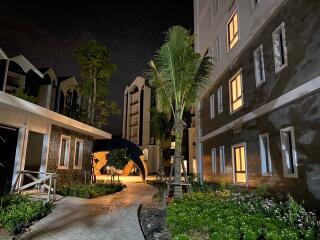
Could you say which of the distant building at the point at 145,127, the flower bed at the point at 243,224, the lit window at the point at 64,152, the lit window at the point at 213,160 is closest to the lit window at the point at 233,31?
the lit window at the point at 213,160

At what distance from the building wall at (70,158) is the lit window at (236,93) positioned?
8.04m

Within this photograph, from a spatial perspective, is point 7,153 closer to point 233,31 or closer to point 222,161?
point 222,161

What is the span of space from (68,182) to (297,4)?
1215 centimetres

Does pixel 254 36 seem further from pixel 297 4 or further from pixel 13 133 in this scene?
pixel 13 133

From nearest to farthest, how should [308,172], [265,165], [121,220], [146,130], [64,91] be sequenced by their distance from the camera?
[308,172] → [121,220] → [265,165] → [64,91] → [146,130]

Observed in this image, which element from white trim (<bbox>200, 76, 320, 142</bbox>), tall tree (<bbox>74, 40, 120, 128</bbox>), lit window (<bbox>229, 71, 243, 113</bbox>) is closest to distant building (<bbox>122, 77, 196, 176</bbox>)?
tall tree (<bbox>74, 40, 120, 128</bbox>)

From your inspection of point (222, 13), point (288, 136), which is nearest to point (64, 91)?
point (222, 13)

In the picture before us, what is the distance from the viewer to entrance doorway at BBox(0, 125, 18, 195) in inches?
394

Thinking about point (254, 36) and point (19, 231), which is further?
point (254, 36)

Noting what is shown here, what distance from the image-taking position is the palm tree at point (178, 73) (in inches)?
361

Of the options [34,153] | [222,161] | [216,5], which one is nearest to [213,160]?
[222,161]

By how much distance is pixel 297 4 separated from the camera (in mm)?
6996

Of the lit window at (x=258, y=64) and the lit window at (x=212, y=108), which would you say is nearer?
the lit window at (x=258, y=64)

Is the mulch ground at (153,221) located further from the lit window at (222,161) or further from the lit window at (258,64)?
the lit window at (258,64)
